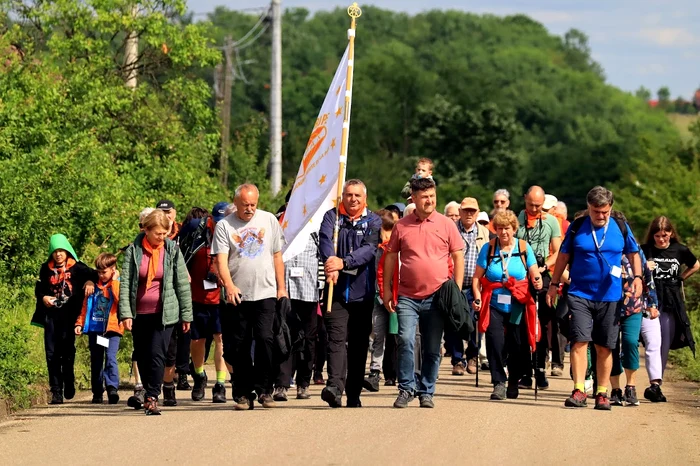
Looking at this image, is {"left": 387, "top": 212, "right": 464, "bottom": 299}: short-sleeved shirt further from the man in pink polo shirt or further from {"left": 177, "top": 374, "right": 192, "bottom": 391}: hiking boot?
{"left": 177, "top": 374, "right": 192, "bottom": 391}: hiking boot

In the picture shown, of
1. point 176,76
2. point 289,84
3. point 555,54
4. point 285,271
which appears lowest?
point 285,271

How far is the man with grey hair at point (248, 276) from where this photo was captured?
1266 centimetres

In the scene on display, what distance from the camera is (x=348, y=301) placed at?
12711 millimetres

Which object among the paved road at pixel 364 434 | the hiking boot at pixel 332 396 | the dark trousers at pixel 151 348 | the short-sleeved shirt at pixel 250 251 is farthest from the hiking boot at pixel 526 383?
the dark trousers at pixel 151 348

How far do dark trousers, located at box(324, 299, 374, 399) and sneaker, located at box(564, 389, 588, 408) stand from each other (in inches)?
75.1

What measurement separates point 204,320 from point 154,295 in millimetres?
1775

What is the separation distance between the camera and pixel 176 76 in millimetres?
29312

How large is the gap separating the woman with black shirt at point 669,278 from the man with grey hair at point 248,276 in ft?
13.4

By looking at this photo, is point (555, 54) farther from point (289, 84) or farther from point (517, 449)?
point (517, 449)

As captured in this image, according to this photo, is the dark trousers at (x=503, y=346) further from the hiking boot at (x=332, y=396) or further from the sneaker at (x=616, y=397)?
the hiking boot at (x=332, y=396)

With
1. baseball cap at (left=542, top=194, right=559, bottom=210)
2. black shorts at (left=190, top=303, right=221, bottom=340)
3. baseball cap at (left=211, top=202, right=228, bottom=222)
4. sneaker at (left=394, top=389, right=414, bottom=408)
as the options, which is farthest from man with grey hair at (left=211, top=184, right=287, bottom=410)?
baseball cap at (left=542, top=194, right=559, bottom=210)

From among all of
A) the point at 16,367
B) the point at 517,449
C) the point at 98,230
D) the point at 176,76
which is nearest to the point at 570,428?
the point at 517,449

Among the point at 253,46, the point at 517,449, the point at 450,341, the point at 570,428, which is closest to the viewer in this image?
the point at 517,449

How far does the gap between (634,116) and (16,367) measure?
122827 millimetres
